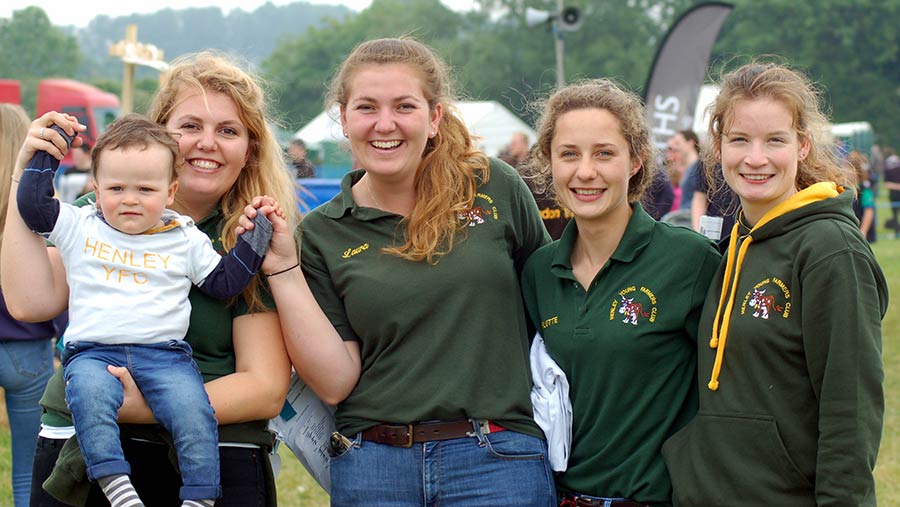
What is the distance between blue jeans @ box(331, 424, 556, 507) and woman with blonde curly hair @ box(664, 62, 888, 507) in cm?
40

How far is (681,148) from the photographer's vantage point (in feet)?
33.9

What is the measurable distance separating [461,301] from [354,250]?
1.23 ft

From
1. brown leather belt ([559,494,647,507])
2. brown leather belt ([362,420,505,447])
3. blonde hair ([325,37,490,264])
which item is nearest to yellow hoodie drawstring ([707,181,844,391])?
brown leather belt ([559,494,647,507])

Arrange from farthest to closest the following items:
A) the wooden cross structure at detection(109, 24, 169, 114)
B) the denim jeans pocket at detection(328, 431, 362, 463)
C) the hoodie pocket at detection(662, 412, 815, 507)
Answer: the wooden cross structure at detection(109, 24, 169, 114) → the denim jeans pocket at detection(328, 431, 362, 463) → the hoodie pocket at detection(662, 412, 815, 507)

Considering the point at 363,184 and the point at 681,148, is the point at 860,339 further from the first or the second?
the point at 681,148

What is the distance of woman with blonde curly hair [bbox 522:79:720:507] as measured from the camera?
107 inches

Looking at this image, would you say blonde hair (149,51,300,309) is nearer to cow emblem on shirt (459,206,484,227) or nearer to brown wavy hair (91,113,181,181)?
brown wavy hair (91,113,181,181)

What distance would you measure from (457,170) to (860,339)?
130cm

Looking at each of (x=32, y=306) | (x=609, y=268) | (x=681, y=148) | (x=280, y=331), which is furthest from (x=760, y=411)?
(x=681, y=148)

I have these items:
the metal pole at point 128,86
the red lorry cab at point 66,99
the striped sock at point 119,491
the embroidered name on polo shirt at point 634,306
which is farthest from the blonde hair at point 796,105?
the red lorry cab at point 66,99

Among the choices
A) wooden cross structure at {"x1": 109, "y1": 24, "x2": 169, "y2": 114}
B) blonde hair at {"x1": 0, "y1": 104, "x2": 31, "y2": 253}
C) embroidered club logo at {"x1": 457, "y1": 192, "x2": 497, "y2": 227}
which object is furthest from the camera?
wooden cross structure at {"x1": 109, "y1": 24, "x2": 169, "y2": 114}

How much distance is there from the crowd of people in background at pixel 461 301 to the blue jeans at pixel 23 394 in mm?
2047

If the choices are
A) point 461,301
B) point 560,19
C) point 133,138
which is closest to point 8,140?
point 133,138

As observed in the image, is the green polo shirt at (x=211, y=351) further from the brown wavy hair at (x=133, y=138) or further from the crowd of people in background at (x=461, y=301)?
the brown wavy hair at (x=133, y=138)
